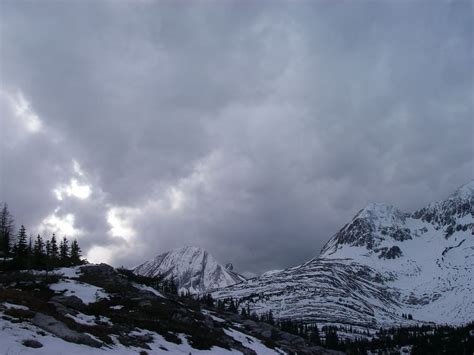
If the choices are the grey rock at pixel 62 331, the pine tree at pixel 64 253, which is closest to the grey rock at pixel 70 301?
the grey rock at pixel 62 331

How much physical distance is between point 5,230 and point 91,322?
88921mm

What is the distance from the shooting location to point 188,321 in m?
70.9

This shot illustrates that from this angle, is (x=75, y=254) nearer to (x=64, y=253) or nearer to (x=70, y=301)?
(x=64, y=253)

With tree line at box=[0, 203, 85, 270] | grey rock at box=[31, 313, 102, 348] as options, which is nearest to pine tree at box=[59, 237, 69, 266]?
tree line at box=[0, 203, 85, 270]

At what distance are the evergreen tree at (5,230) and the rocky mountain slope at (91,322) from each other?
87.0 feet

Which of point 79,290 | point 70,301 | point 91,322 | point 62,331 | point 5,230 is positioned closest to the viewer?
point 62,331

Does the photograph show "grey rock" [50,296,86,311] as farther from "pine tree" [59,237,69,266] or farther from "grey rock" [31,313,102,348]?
"pine tree" [59,237,69,266]

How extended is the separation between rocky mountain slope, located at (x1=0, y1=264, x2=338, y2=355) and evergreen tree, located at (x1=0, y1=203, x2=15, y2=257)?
2651 cm

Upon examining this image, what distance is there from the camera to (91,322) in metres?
44.3

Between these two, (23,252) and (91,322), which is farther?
(23,252)

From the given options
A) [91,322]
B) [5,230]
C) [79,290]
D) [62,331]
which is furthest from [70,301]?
[5,230]

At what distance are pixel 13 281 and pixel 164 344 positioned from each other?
3925cm

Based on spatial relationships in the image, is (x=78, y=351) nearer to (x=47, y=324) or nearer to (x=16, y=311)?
(x=47, y=324)

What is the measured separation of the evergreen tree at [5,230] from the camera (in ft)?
362
